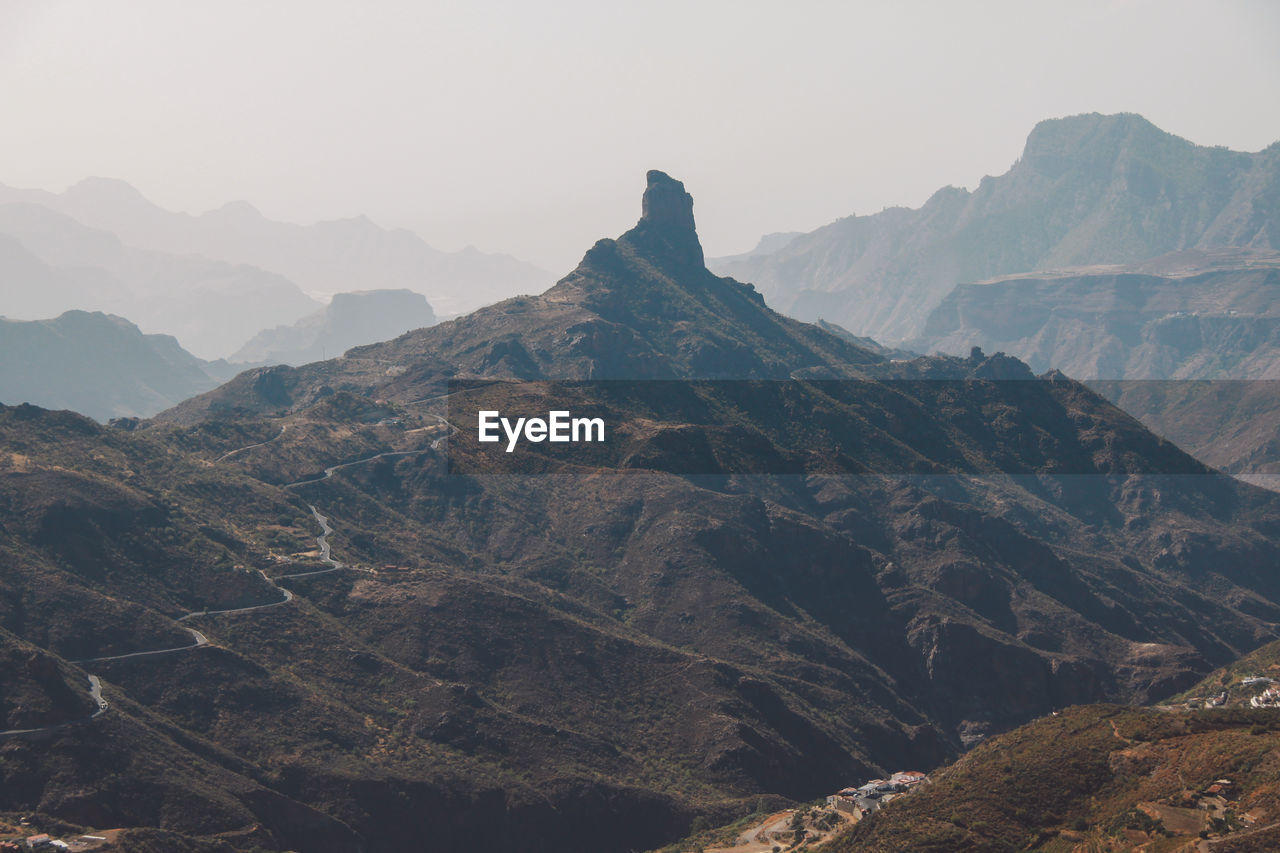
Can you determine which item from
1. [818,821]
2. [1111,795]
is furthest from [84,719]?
[1111,795]

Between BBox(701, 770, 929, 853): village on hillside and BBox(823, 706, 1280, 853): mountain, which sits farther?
BBox(701, 770, 929, 853): village on hillside

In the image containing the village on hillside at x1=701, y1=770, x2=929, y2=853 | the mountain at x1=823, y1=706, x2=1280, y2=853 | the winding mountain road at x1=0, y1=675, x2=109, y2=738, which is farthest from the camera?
the winding mountain road at x1=0, y1=675, x2=109, y2=738

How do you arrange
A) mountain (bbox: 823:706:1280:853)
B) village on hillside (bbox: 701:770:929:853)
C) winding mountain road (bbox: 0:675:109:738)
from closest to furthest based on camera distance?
mountain (bbox: 823:706:1280:853) → village on hillside (bbox: 701:770:929:853) → winding mountain road (bbox: 0:675:109:738)

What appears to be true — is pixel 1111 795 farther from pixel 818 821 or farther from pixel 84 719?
pixel 84 719

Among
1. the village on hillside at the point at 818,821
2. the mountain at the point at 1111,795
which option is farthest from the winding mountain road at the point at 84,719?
the mountain at the point at 1111,795

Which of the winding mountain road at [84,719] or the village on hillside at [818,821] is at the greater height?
the winding mountain road at [84,719]

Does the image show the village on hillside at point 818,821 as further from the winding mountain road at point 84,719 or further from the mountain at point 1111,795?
the winding mountain road at point 84,719

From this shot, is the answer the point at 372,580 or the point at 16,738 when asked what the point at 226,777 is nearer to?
the point at 16,738

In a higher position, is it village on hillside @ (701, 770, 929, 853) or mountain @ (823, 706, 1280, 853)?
mountain @ (823, 706, 1280, 853)

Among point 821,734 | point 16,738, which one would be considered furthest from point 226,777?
point 821,734

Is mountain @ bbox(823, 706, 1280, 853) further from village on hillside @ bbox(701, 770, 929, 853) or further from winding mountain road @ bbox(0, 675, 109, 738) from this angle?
winding mountain road @ bbox(0, 675, 109, 738)

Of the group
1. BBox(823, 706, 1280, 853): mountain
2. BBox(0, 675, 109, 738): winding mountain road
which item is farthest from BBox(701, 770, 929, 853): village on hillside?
BBox(0, 675, 109, 738): winding mountain road
